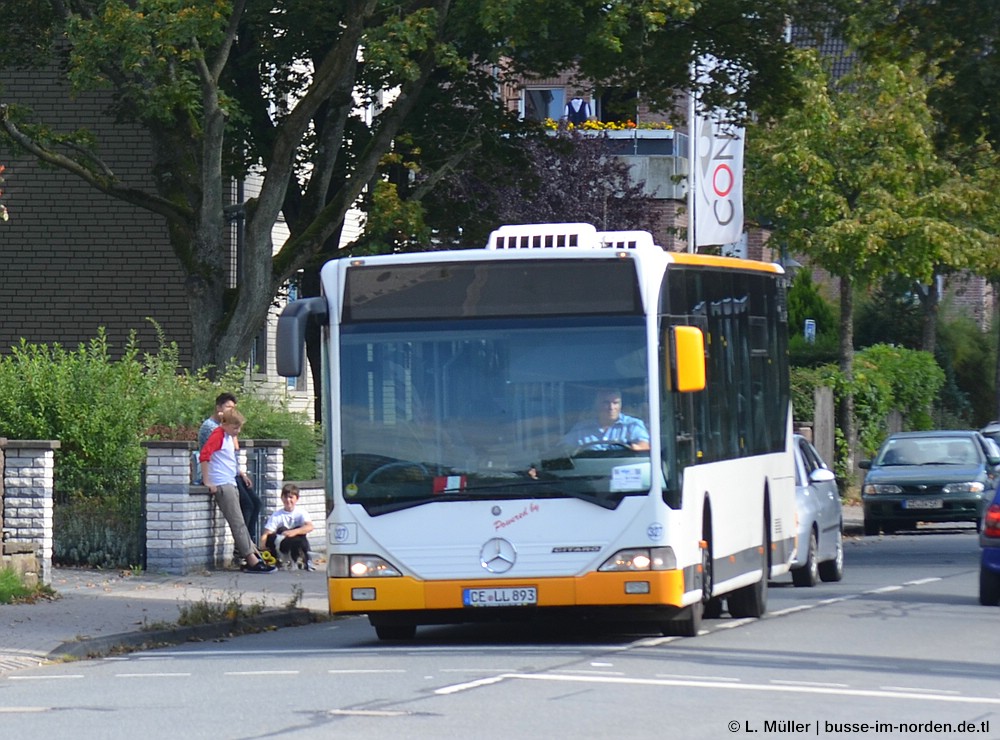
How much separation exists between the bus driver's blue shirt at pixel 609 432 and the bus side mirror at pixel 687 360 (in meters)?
0.38

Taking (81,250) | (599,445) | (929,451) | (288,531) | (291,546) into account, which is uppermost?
(81,250)

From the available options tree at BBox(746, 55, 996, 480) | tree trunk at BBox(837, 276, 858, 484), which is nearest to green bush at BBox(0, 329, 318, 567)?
tree at BBox(746, 55, 996, 480)

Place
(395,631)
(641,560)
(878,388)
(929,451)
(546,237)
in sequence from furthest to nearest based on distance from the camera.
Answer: (878,388) < (929,451) < (395,631) < (546,237) < (641,560)

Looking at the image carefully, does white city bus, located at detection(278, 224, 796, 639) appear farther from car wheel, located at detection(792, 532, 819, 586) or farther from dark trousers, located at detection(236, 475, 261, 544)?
dark trousers, located at detection(236, 475, 261, 544)

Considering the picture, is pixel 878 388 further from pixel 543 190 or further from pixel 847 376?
pixel 543 190

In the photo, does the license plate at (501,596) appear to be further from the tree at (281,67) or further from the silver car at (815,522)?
the tree at (281,67)

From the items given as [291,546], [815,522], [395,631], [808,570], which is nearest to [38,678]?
[395,631]

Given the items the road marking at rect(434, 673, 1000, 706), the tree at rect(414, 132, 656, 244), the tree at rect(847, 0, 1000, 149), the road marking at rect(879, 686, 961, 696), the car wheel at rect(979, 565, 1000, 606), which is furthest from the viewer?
the tree at rect(414, 132, 656, 244)

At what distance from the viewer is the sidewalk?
1384 centimetres

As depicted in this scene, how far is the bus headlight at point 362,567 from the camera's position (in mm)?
13258

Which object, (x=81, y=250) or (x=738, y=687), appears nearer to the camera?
(x=738, y=687)

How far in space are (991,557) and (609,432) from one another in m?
5.35

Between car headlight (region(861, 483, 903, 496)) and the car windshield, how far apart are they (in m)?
0.86

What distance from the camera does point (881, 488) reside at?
29688 millimetres
